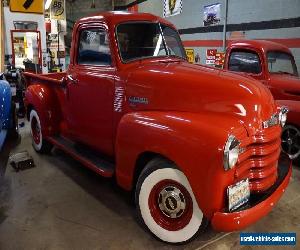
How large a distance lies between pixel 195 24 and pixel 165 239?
28.6 feet

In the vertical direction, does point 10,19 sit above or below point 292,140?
above

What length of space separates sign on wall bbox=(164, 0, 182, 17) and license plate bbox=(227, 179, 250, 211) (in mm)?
9628

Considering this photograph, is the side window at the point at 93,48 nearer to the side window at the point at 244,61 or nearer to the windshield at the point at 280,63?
the side window at the point at 244,61

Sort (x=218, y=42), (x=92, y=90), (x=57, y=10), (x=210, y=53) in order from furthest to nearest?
(x=57, y=10) < (x=210, y=53) < (x=218, y=42) < (x=92, y=90)

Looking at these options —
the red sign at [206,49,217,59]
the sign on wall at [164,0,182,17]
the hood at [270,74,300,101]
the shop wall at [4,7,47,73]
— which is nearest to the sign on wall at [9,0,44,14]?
the shop wall at [4,7,47,73]

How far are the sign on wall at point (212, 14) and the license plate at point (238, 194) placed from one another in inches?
298

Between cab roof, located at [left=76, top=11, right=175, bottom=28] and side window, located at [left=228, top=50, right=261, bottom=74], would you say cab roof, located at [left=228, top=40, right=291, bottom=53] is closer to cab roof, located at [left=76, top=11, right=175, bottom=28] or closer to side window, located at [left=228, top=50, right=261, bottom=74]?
side window, located at [left=228, top=50, right=261, bottom=74]

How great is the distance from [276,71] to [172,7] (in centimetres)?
748

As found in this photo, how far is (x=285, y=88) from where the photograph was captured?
4.54 meters

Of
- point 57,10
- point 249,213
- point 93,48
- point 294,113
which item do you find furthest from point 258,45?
point 57,10

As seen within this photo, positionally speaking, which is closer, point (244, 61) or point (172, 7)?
point (244, 61)

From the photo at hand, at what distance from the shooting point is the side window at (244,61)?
474cm

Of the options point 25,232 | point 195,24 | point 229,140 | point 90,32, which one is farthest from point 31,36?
point 229,140

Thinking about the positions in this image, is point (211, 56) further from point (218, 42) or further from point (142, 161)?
point (142, 161)
